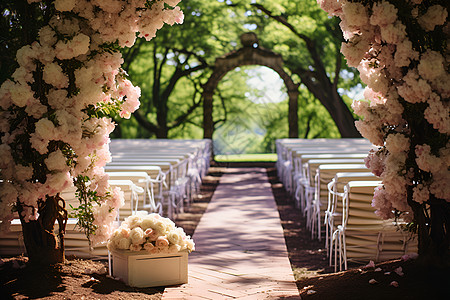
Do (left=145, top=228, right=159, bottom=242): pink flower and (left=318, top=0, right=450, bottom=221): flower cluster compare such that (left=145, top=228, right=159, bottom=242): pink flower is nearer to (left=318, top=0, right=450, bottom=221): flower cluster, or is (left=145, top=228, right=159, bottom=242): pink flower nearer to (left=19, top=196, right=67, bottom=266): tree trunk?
(left=19, top=196, right=67, bottom=266): tree trunk

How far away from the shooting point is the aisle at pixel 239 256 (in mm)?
4832

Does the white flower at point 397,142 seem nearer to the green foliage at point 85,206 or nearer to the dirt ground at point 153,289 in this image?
the dirt ground at point 153,289

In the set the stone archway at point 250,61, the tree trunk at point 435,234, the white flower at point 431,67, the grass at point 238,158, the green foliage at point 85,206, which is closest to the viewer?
the white flower at point 431,67

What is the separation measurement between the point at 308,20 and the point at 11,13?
17463 millimetres

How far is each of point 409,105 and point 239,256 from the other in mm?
2879

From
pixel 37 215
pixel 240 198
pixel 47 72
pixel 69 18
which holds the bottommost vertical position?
pixel 240 198

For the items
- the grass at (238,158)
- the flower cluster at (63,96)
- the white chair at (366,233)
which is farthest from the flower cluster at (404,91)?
the grass at (238,158)

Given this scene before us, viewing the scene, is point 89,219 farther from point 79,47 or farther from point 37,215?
point 79,47

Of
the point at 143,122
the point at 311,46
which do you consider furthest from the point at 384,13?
the point at 143,122

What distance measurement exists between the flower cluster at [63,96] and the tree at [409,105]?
1.55 metres

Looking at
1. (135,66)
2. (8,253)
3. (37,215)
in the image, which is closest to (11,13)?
(37,215)

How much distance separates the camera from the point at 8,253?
18.5 ft

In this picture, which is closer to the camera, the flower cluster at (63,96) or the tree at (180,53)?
the flower cluster at (63,96)

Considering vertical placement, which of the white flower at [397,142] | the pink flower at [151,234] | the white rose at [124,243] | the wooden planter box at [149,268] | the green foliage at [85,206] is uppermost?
the white flower at [397,142]
